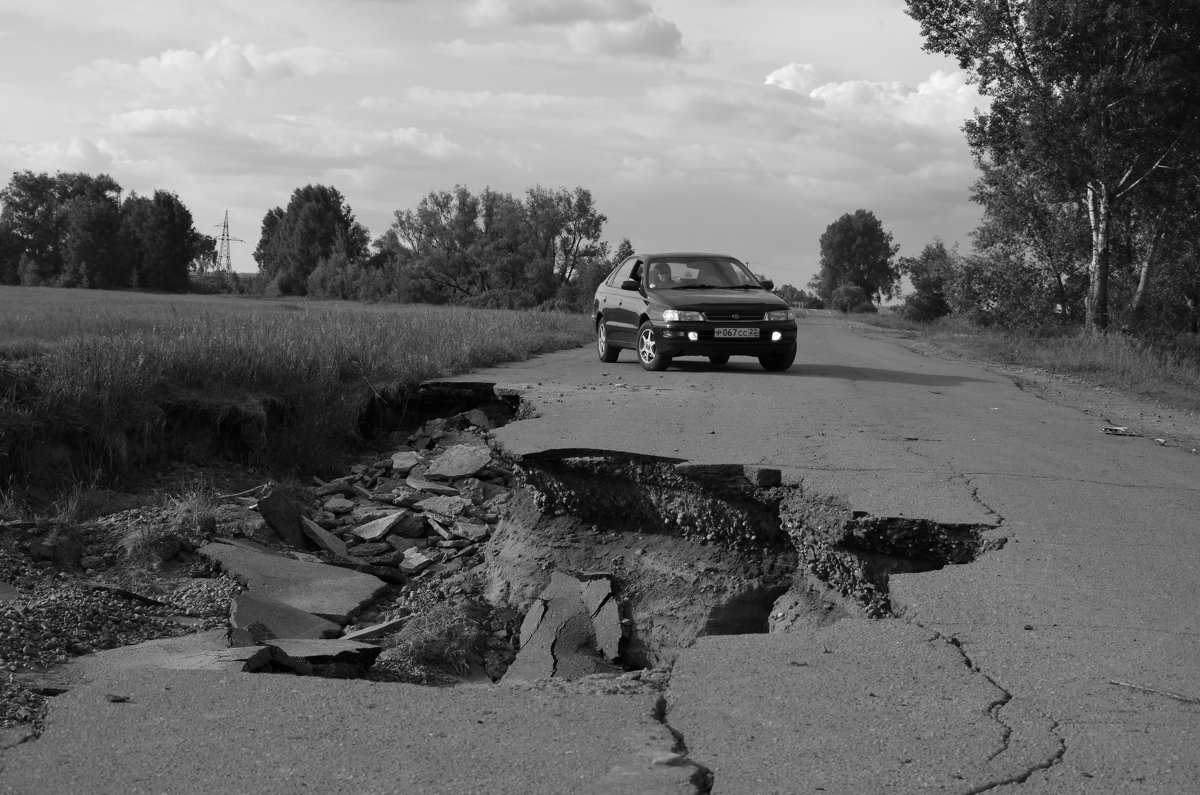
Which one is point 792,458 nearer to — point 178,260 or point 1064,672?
point 1064,672

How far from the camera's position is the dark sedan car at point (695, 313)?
14.1 m

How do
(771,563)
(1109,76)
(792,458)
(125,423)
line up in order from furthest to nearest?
(1109,76) → (125,423) → (792,458) → (771,563)

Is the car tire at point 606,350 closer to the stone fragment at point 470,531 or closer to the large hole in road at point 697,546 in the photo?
the stone fragment at point 470,531

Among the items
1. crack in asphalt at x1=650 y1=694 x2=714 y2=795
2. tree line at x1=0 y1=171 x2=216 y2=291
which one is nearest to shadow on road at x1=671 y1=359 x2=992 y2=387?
crack in asphalt at x1=650 y1=694 x2=714 y2=795

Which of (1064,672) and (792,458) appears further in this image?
(792,458)

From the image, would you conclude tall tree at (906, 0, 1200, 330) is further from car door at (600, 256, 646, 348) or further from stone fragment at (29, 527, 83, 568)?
stone fragment at (29, 527, 83, 568)

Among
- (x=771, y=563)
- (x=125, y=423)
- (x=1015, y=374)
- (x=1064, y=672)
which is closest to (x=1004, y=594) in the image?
(x=1064, y=672)

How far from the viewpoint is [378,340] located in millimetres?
14680

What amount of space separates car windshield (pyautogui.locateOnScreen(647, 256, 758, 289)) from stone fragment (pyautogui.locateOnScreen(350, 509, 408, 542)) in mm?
7388

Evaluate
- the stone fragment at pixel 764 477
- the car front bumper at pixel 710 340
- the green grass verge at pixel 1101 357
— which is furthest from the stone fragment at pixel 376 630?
the green grass verge at pixel 1101 357

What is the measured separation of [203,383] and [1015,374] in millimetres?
12839

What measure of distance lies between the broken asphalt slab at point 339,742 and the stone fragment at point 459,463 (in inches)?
229

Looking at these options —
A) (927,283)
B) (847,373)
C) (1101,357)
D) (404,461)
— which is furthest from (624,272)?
(927,283)

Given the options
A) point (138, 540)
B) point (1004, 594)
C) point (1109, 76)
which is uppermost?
point (1109, 76)
